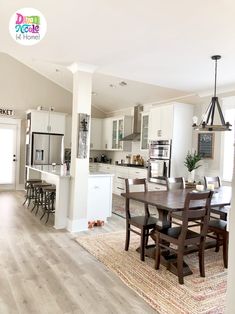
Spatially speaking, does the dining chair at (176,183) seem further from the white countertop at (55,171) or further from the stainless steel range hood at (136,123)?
the stainless steel range hood at (136,123)

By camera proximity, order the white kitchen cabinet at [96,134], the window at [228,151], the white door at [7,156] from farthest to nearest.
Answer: the white kitchen cabinet at [96,134] → the white door at [7,156] → the window at [228,151]

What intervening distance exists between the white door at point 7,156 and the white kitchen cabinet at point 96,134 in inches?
98.2

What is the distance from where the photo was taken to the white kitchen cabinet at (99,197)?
14.9 ft

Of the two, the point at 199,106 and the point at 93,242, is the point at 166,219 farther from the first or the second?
the point at 199,106

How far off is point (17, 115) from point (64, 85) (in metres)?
1.77

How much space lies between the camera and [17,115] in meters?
7.89

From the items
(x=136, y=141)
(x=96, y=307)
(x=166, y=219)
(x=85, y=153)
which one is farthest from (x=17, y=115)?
(x=96, y=307)

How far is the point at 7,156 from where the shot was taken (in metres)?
7.85

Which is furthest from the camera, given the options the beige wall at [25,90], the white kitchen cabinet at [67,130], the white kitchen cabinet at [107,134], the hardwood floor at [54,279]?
the white kitchen cabinet at [107,134]

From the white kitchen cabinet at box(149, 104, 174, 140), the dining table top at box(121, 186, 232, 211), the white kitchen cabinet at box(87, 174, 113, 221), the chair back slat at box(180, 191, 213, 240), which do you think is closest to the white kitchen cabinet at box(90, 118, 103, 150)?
the white kitchen cabinet at box(149, 104, 174, 140)

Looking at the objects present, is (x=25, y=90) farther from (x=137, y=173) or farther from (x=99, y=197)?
(x=99, y=197)

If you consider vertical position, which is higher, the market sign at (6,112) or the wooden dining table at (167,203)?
the market sign at (6,112)

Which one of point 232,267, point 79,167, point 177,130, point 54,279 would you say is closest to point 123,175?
point 177,130

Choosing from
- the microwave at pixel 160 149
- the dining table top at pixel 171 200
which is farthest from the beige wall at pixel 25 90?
the dining table top at pixel 171 200
